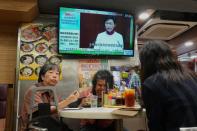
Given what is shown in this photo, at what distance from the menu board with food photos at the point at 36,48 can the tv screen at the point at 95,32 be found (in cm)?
19

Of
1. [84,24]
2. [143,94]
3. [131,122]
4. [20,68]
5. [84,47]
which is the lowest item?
[131,122]

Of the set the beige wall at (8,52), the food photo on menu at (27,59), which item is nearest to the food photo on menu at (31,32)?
the food photo on menu at (27,59)

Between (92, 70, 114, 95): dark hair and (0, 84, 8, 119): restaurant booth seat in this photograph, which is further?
(0, 84, 8, 119): restaurant booth seat

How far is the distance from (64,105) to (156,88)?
5.88 feet

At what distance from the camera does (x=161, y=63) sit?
1860 mm

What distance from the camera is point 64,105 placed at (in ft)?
10.7

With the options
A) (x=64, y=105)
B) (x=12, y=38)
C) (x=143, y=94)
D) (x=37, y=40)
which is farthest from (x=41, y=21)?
(x=143, y=94)

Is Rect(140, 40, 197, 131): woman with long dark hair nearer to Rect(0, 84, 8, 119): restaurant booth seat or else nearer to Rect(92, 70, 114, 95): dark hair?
Rect(92, 70, 114, 95): dark hair

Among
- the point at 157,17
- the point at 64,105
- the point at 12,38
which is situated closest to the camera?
the point at 64,105

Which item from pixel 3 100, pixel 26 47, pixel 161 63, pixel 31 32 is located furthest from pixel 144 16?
pixel 161 63

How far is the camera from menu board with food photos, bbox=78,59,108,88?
361 centimetres

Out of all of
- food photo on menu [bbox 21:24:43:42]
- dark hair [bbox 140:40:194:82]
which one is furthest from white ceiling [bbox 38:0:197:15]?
dark hair [bbox 140:40:194:82]

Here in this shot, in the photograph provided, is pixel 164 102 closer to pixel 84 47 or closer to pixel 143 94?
pixel 143 94

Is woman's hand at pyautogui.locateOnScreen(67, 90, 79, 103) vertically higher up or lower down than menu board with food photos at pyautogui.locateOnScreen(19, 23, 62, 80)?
lower down
